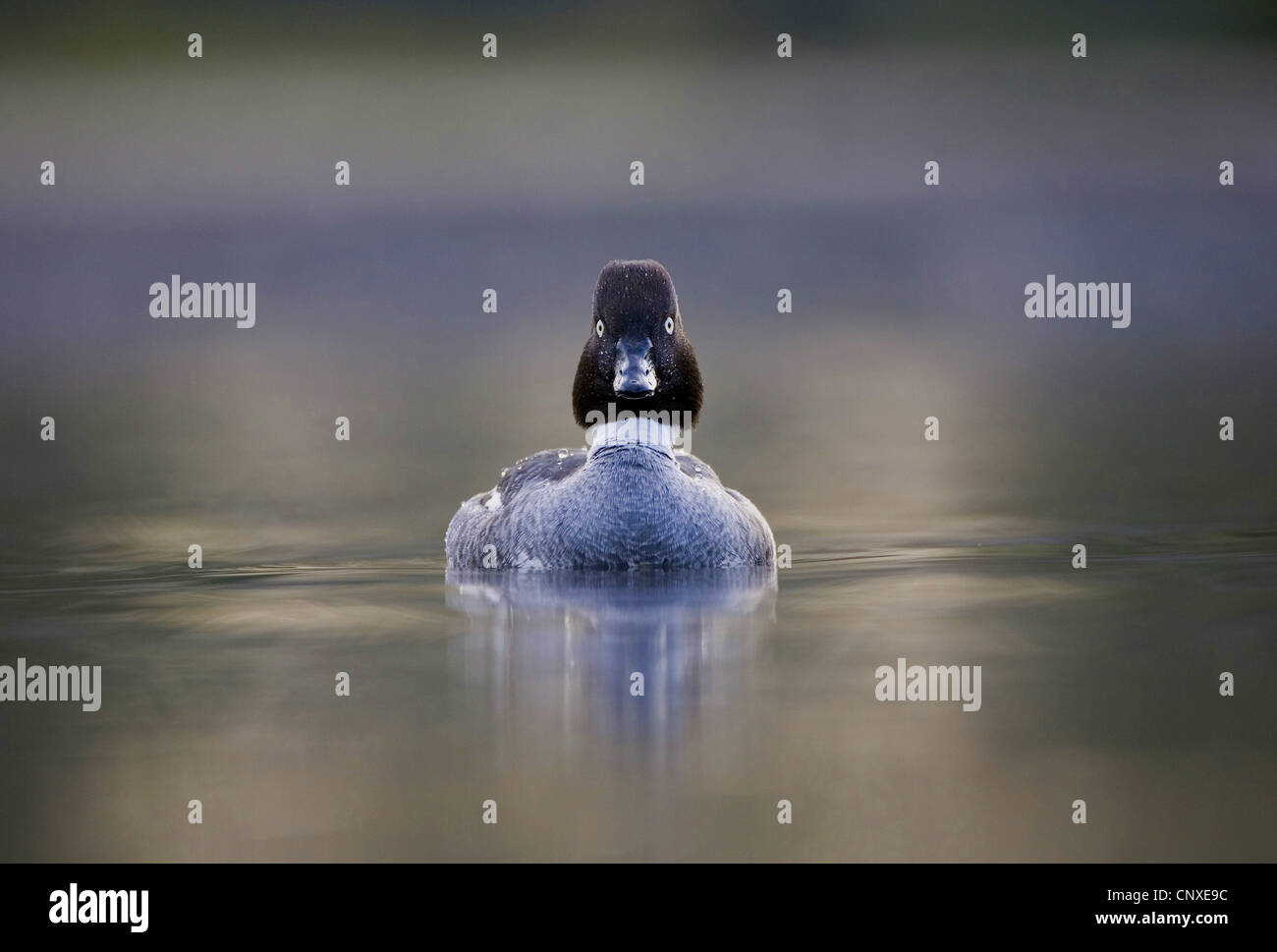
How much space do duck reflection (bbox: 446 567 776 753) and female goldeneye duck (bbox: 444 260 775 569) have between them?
4.8 inches

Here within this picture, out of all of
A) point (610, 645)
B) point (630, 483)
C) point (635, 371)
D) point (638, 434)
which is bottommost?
point (610, 645)

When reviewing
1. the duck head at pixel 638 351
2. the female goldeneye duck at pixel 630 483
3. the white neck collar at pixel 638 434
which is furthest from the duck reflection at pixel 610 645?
the duck head at pixel 638 351

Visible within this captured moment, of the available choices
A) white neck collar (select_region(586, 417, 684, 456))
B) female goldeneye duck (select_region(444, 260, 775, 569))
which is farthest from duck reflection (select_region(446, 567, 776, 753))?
white neck collar (select_region(586, 417, 684, 456))

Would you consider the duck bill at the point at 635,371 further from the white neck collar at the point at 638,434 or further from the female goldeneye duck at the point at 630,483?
the white neck collar at the point at 638,434

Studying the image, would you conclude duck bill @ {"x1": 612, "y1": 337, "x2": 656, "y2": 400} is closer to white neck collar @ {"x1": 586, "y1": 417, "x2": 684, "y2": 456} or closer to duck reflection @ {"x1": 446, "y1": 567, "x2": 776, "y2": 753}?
white neck collar @ {"x1": 586, "y1": 417, "x2": 684, "y2": 456}

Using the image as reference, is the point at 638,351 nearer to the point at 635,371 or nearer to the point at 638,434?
the point at 635,371

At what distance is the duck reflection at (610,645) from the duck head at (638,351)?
87 centimetres

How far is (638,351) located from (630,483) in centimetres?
58

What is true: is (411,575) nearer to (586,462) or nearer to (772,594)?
(586,462)

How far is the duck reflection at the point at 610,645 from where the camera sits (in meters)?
4.46

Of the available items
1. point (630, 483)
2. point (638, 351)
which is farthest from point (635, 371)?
point (630, 483)

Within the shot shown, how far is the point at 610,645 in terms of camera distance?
17.4 ft

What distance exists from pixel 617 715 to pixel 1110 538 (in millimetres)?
4121

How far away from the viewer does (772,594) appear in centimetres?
662
